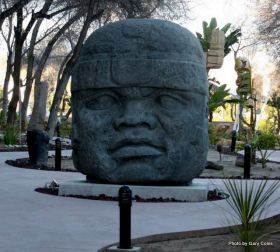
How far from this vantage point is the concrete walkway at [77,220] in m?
5.98

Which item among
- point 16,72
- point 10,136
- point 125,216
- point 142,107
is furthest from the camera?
point 16,72

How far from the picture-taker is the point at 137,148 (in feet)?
30.4

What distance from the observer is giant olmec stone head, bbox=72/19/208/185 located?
363 inches

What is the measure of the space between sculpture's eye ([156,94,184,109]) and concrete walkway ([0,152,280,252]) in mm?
1464

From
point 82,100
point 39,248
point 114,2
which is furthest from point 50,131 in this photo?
point 39,248

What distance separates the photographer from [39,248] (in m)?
5.70

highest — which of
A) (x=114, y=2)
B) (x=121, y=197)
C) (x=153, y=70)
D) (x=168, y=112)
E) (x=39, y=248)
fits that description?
(x=114, y=2)

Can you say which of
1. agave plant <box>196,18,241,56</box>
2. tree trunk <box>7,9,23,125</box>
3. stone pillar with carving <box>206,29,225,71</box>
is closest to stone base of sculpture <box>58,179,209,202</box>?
stone pillar with carving <box>206,29,225,71</box>

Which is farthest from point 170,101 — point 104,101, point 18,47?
point 18,47

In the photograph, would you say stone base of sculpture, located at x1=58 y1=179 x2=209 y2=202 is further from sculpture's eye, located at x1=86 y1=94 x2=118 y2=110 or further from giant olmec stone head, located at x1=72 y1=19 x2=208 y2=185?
sculpture's eye, located at x1=86 y1=94 x2=118 y2=110

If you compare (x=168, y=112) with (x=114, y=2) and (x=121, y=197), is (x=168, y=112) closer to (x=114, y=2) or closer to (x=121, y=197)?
(x=121, y=197)

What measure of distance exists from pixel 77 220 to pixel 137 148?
7.22 ft

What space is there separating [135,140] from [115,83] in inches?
35.3

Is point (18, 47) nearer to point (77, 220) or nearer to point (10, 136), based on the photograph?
point (10, 136)
